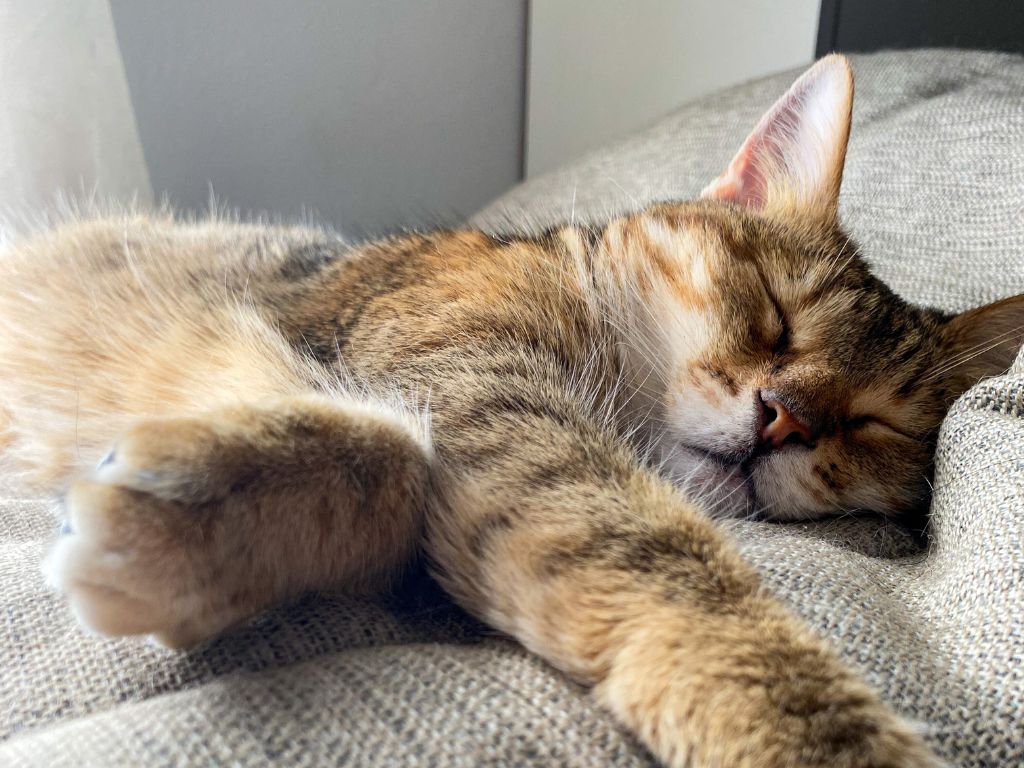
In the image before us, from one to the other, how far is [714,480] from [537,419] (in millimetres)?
248

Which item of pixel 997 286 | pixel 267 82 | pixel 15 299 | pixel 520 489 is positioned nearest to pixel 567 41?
pixel 267 82

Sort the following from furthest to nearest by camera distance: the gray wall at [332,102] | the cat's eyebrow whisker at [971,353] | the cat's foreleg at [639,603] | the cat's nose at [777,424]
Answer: the gray wall at [332,102]
the cat's eyebrow whisker at [971,353]
the cat's nose at [777,424]
the cat's foreleg at [639,603]

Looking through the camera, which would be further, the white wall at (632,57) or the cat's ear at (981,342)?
the white wall at (632,57)

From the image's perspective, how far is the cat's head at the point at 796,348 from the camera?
32.7 inches

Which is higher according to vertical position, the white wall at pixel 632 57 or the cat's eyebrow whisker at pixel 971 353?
the white wall at pixel 632 57

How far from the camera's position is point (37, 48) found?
139cm

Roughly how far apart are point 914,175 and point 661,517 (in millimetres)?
1079

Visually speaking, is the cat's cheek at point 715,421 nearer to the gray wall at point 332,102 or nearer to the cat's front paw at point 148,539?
the cat's front paw at point 148,539

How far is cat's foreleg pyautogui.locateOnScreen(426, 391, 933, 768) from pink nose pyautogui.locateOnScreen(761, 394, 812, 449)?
0.19m

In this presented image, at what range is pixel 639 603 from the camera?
52 cm

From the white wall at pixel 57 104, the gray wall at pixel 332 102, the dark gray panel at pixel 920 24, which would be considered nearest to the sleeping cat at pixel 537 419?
the white wall at pixel 57 104

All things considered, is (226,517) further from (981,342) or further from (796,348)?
(981,342)

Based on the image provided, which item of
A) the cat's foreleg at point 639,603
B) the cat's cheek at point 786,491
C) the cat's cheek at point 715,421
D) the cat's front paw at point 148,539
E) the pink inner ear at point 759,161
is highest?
the pink inner ear at point 759,161

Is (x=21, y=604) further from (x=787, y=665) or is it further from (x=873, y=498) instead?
(x=873, y=498)
